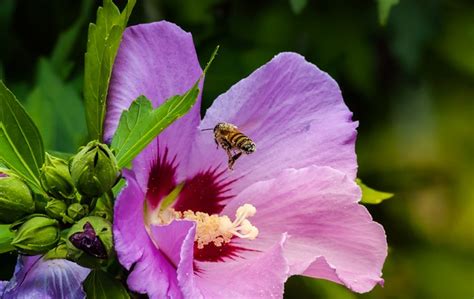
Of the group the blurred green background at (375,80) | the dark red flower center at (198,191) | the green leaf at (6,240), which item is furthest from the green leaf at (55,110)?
the green leaf at (6,240)

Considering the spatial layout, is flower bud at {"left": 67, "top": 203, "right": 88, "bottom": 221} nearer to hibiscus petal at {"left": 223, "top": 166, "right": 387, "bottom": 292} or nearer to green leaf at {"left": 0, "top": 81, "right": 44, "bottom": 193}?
green leaf at {"left": 0, "top": 81, "right": 44, "bottom": 193}

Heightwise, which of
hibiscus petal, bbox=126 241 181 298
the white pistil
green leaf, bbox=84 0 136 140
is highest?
green leaf, bbox=84 0 136 140

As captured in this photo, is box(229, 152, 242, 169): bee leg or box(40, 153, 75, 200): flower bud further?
box(229, 152, 242, 169): bee leg

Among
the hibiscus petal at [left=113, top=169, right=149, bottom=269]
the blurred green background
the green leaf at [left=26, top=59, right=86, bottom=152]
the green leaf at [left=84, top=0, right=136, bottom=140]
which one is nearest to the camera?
the hibiscus petal at [left=113, top=169, right=149, bottom=269]

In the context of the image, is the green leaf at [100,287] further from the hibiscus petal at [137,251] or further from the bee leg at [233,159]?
the bee leg at [233,159]

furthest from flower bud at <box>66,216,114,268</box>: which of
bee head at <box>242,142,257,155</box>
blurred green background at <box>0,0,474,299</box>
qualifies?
blurred green background at <box>0,0,474,299</box>

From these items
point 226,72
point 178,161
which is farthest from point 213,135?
point 226,72

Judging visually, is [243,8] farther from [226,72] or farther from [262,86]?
[262,86]

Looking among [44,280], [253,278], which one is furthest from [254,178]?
[44,280]
